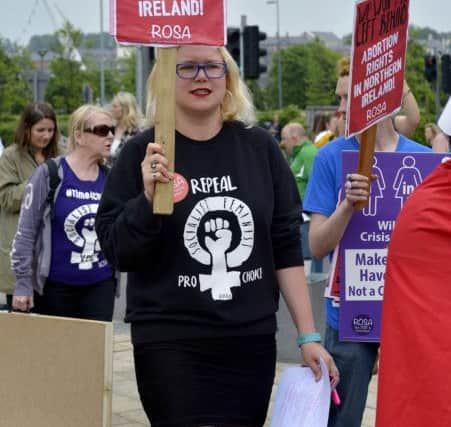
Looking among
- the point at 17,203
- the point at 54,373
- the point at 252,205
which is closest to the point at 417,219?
the point at 252,205

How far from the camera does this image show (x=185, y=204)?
3.62 meters

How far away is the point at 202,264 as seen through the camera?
3.62m

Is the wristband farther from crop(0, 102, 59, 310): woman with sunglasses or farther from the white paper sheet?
crop(0, 102, 59, 310): woman with sunglasses

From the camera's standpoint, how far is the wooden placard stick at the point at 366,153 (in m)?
4.11

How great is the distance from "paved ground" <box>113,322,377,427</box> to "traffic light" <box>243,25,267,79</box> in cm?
1332

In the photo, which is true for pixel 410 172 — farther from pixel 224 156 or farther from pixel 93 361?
pixel 93 361

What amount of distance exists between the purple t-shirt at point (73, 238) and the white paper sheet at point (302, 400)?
2177mm

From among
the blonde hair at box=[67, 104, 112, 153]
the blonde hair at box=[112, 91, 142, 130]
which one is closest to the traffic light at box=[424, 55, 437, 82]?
the blonde hair at box=[112, 91, 142, 130]

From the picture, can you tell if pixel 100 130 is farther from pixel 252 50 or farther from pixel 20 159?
pixel 252 50

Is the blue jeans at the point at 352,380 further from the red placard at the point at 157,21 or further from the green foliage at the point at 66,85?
the green foliage at the point at 66,85

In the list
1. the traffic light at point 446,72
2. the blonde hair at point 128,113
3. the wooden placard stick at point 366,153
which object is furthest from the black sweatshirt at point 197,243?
the traffic light at point 446,72

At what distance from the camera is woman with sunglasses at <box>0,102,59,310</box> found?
672 cm

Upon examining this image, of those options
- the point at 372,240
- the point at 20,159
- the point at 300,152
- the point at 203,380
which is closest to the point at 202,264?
the point at 203,380

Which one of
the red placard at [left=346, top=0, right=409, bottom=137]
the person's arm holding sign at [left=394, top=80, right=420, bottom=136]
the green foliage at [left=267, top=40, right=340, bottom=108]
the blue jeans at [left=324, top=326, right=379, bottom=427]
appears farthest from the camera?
the green foliage at [left=267, top=40, right=340, bottom=108]
